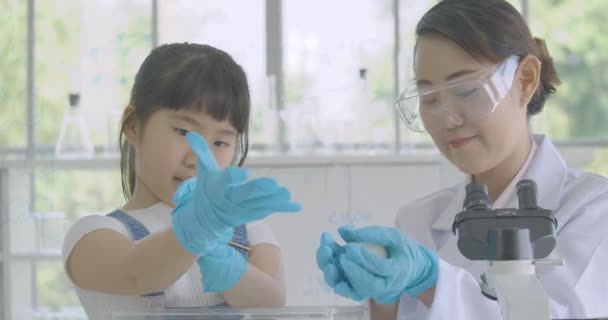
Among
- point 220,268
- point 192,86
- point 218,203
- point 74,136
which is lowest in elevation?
point 74,136

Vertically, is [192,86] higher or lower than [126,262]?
higher

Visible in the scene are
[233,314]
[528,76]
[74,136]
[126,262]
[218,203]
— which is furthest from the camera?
[74,136]

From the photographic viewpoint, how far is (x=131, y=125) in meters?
1.38

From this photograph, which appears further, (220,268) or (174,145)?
(174,145)

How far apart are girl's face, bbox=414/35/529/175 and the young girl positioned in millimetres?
369

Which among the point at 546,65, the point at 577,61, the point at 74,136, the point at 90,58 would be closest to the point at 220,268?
the point at 546,65

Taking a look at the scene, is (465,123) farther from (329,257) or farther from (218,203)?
(218,203)

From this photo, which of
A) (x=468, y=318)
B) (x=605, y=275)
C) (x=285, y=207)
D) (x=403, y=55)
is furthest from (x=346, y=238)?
(x=403, y=55)

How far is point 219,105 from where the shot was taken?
1314mm

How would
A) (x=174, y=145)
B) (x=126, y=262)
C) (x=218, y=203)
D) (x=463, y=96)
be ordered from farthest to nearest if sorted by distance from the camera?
(x=463, y=96), (x=174, y=145), (x=126, y=262), (x=218, y=203)

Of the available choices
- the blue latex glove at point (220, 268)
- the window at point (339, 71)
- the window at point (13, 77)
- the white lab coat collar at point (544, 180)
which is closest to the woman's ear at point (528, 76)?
the white lab coat collar at point (544, 180)

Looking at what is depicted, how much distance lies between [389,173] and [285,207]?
7.63 feet

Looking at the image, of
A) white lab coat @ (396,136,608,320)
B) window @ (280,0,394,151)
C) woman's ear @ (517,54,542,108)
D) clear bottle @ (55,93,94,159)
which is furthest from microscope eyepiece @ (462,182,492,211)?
clear bottle @ (55,93,94,159)

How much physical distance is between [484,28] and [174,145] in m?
0.62
